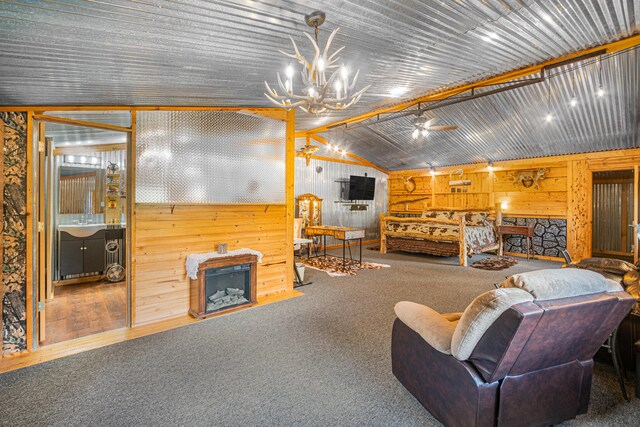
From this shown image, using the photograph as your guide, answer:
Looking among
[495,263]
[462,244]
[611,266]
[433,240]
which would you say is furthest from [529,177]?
[611,266]

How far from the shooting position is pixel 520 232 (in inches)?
301

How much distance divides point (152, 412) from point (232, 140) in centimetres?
316

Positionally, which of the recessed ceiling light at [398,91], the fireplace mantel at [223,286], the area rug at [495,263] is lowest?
the area rug at [495,263]

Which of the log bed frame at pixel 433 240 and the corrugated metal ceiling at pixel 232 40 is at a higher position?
the corrugated metal ceiling at pixel 232 40

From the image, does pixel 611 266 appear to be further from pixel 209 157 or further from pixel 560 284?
pixel 209 157

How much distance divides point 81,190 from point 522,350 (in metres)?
6.83

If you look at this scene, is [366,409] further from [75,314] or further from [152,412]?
[75,314]

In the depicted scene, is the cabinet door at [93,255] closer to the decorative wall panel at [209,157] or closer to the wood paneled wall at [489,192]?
the decorative wall panel at [209,157]

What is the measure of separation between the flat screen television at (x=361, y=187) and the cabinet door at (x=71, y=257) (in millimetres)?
7059

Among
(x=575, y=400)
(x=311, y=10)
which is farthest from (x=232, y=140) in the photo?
(x=575, y=400)

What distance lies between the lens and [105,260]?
17.4ft

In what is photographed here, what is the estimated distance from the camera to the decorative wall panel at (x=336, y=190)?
8922mm

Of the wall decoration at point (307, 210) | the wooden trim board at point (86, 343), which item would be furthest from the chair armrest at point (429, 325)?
the wall decoration at point (307, 210)

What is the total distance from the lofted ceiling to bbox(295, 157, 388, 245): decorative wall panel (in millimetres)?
4787
